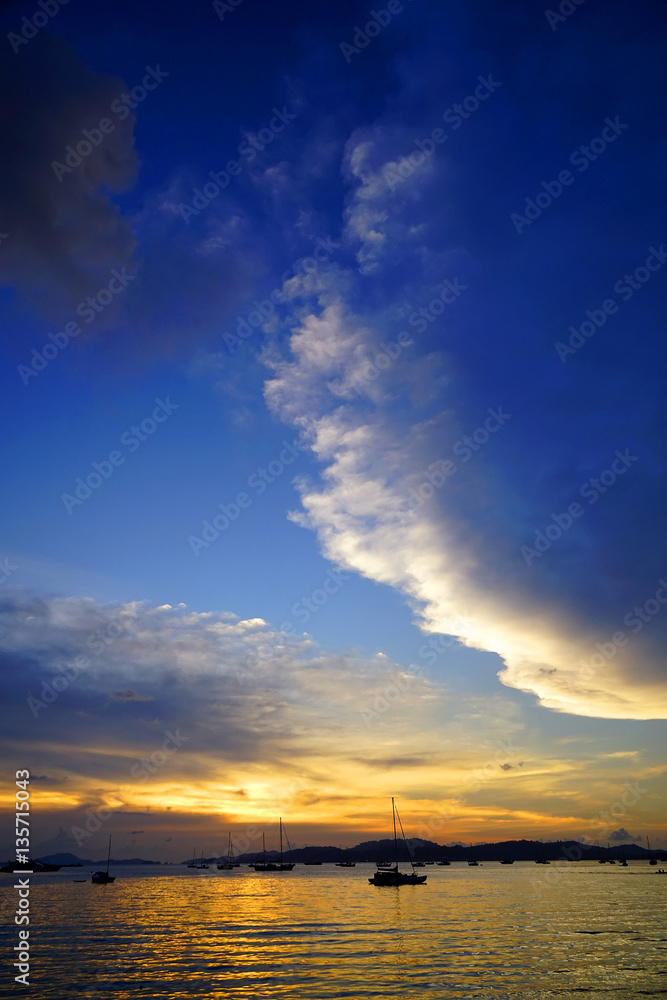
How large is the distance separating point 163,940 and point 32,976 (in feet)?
71.0

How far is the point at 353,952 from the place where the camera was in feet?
167

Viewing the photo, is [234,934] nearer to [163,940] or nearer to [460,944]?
[163,940]

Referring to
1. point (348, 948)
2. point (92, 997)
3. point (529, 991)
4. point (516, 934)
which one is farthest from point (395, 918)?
point (92, 997)

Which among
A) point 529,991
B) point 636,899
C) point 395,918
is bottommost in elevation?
point 636,899

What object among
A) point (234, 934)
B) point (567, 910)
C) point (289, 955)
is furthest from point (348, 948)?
point (567, 910)

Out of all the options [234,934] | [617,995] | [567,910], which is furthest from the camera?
[567,910]

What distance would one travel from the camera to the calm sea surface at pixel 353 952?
3866 centimetres

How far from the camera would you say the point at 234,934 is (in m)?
64.8

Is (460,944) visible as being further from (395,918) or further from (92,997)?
(92,997)

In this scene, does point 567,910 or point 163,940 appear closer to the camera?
point 163,940

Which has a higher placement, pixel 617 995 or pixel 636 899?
pixel 617 995

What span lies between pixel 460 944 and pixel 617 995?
861 inches

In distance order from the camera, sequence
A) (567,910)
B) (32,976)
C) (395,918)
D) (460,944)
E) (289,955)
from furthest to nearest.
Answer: (567,910)
(395,918)
(460,944)
(289,955)
(32,976)

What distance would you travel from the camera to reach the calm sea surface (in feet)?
127
